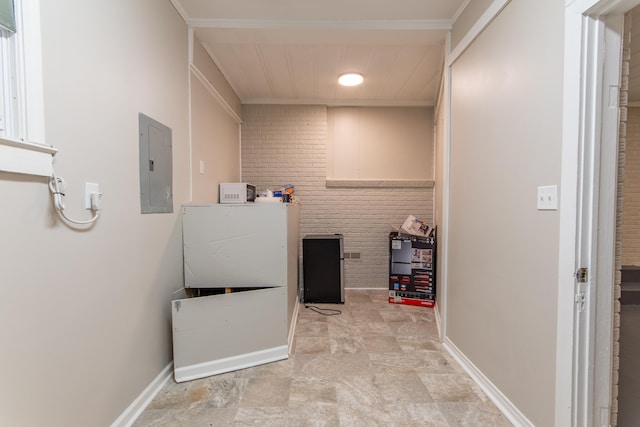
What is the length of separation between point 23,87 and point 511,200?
2040 mm

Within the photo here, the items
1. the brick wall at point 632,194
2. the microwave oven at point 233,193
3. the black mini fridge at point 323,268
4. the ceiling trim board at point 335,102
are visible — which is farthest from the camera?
the ceiling trim board at point 335,102

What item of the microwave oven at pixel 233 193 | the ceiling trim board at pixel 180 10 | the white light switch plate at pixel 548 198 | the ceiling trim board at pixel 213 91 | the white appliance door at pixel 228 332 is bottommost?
the white appliance door at pixel 228 332

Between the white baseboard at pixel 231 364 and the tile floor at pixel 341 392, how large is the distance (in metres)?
0.04

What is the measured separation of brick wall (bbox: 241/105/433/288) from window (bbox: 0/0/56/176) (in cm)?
286

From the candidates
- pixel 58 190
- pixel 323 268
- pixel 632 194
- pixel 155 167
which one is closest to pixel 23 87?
pixel 58 190

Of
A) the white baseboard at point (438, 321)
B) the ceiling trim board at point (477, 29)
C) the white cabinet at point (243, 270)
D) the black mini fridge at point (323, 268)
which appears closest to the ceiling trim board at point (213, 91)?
the white cabinet at point (243, 270)

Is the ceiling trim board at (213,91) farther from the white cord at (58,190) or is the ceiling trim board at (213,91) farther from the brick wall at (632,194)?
the brick wall at (632,194)

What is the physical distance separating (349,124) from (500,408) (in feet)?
10.6

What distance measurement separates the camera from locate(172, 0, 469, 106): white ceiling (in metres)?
2.06

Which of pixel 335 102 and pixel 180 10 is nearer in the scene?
pixel 180 10

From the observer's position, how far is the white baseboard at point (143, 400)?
146 cm

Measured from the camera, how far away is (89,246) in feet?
4.10

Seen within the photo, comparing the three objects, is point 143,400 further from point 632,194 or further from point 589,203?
point 632,194

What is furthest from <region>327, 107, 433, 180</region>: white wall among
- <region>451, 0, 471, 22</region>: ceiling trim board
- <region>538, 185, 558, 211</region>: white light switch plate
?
<region>538, 185, 558, 211</region>: white light switch plate
